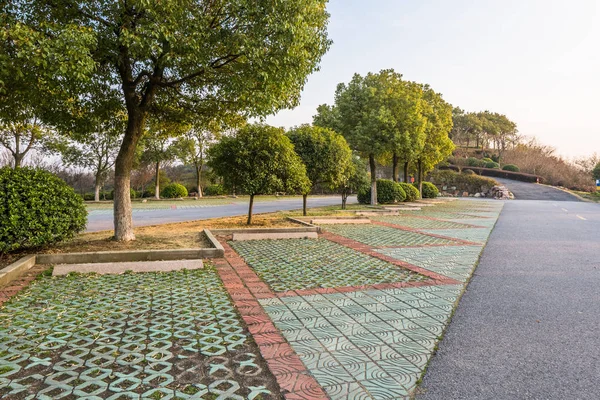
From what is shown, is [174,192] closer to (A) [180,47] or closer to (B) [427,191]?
(B) [427,191]

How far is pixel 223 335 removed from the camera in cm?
341

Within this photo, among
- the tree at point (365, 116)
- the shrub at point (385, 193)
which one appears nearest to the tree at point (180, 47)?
the tree at point (365, 116)

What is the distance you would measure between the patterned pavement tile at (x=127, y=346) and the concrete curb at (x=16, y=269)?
13.3 inches

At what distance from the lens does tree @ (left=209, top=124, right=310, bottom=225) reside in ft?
33.7

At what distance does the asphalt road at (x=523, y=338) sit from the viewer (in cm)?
257

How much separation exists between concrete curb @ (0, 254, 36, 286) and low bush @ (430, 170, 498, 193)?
45929 millimetres

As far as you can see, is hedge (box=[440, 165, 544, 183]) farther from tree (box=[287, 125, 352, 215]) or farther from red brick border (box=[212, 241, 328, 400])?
red brick border (box=[212, 241, 328, 400])

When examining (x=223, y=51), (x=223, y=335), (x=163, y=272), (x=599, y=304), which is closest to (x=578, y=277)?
(x=599, y=304)

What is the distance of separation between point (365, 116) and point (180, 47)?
15.0m

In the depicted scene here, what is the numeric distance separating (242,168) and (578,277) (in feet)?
25.3

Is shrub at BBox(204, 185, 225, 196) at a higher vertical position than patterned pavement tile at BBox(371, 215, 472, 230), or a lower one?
higher

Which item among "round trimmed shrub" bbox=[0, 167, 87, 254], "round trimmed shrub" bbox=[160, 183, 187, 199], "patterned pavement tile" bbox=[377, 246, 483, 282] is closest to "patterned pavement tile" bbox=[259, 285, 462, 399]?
"patterned pavement tile" bbox=[377, 246, 483, 282]

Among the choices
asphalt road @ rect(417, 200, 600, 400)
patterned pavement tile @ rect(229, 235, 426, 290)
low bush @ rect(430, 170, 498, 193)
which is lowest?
asphalt road @ rect(417, 200, 600, 400)

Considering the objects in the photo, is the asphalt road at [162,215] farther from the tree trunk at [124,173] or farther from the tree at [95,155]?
the tree at [95,155]
